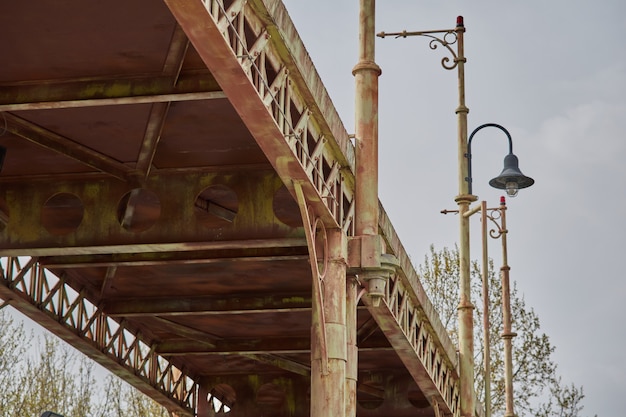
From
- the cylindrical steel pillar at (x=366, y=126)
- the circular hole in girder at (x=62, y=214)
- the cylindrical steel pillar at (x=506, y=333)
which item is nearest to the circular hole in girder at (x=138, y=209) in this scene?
the circular hole in girder at (x=62, y=214)

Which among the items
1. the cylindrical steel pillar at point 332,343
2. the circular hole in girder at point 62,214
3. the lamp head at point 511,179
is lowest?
the cylindrical steel pillar at point 332,343

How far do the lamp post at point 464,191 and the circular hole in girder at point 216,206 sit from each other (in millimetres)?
8162

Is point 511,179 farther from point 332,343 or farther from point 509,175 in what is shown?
point 332,343

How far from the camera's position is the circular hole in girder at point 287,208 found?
2478cm

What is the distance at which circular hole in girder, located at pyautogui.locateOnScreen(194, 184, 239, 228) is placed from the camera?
24.7 metres

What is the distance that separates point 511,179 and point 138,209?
9733 mm

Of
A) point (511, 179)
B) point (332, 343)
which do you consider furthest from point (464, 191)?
point (332, 343)

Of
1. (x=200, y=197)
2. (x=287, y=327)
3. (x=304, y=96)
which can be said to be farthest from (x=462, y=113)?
(x=304, y=96)

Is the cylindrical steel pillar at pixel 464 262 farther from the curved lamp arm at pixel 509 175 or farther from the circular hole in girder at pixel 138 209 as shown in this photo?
the circular hole in girder at pixel 138 209

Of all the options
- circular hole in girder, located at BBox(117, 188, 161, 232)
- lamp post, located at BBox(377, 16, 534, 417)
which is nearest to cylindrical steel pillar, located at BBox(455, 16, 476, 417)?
lamp post, located at BBox(377, 16, 534, 417)

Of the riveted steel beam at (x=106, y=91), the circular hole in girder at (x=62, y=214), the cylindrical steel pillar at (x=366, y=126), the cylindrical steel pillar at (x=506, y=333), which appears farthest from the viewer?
the cylindrical steel pillar at (x=506, y=333)

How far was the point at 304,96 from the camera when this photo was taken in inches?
733

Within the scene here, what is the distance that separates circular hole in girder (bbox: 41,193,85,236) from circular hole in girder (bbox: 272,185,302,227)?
11.4 ft

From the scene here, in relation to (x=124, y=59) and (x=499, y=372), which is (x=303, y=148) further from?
(x=499, y=372)
